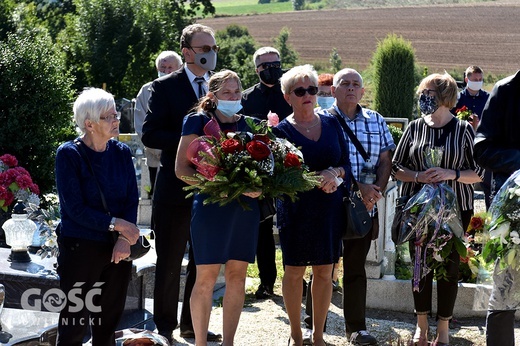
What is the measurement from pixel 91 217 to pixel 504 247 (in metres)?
2.26

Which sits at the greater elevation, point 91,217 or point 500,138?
point 500,138

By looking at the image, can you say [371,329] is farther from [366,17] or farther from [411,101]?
[366,17]

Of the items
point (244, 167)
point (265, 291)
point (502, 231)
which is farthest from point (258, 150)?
point (265, 291)

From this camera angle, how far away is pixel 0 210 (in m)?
8.40

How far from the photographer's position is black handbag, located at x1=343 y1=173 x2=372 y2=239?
6039 millimetres

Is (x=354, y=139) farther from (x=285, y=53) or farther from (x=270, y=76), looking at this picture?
(x=285, y=53)

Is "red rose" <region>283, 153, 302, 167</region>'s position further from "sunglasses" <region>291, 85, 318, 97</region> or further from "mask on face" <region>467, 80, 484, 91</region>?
"mask on face" <region>467, 80, 484, 91</region>

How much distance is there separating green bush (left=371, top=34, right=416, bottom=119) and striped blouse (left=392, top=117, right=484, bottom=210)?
1575 cm

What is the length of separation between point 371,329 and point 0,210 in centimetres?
379

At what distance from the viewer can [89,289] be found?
5039 mm

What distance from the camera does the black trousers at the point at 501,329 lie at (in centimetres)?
469

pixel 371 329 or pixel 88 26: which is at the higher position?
pixel 88 26

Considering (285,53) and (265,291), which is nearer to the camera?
(265,291)

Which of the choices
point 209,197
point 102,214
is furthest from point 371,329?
point 102,214
